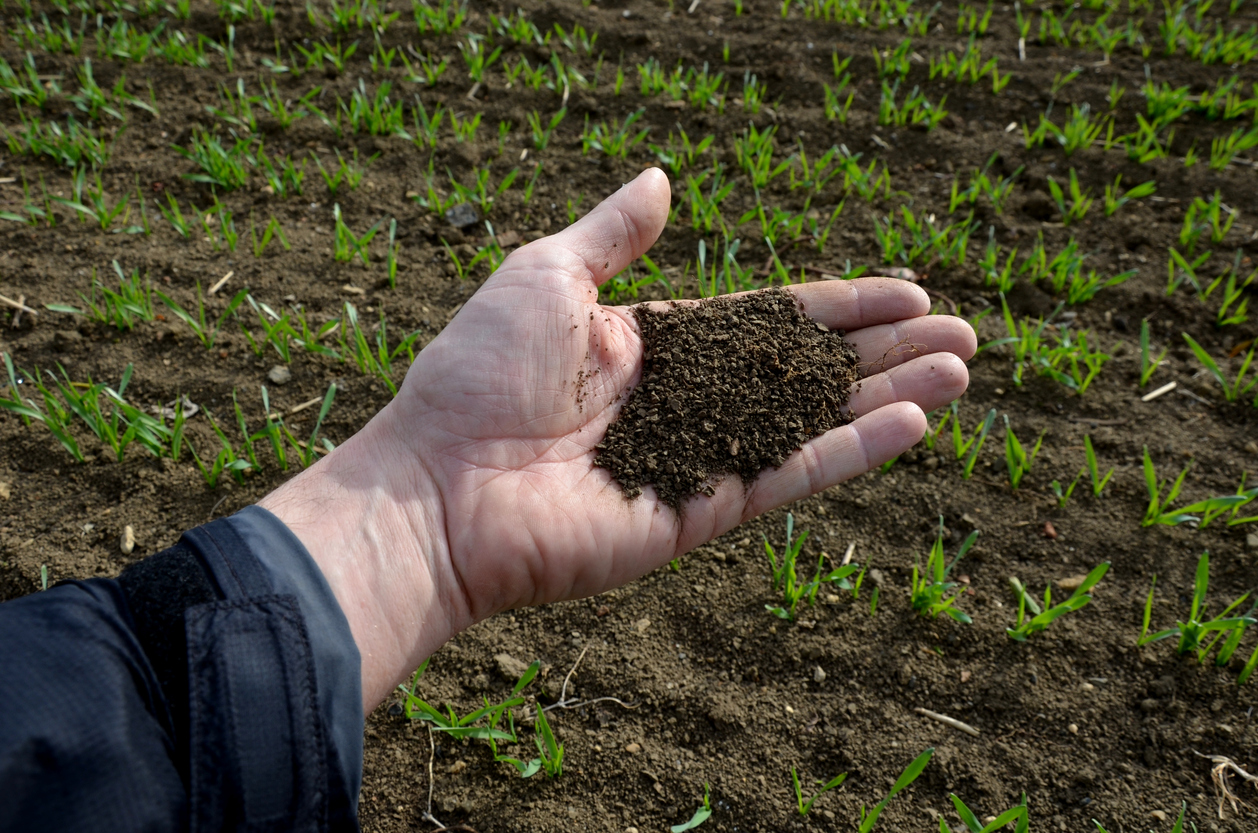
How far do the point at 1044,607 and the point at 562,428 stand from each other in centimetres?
134

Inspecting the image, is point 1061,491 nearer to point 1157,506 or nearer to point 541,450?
point 1157,506

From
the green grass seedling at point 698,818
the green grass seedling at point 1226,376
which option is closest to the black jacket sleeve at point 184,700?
the green grass seedling at point 698,818

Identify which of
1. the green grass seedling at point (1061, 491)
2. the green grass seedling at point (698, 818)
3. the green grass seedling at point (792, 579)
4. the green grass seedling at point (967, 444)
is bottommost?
the green grass seedling at point (698, 818)

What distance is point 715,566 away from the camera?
2.18 m

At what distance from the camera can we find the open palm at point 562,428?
174 cm

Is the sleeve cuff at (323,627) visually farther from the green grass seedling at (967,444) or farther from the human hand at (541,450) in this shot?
the green grass seedling at (967,444)

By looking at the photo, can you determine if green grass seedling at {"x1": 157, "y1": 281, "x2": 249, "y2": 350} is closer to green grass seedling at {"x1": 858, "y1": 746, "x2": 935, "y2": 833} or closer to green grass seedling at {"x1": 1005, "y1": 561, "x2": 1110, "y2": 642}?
green grass seedling at {"x1": 858, "y1": 746, "x2": 935, "y2": 833}

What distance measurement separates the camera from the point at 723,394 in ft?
6.69

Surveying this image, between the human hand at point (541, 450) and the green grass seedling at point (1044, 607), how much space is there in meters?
0.51

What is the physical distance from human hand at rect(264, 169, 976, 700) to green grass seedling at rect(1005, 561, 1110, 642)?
0.51 meters

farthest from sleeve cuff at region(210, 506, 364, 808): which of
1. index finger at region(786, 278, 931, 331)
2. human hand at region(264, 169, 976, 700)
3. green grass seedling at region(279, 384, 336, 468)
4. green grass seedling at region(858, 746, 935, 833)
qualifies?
index finger at region(786, 278, 931, 331)

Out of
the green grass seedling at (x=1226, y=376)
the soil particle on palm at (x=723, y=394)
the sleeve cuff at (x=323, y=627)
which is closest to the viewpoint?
the sleeve cuff at (x=323, y=627)

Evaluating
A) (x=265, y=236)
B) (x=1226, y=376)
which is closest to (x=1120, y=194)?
(x=1226, y=376)

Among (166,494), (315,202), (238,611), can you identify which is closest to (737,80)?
(315,202)
